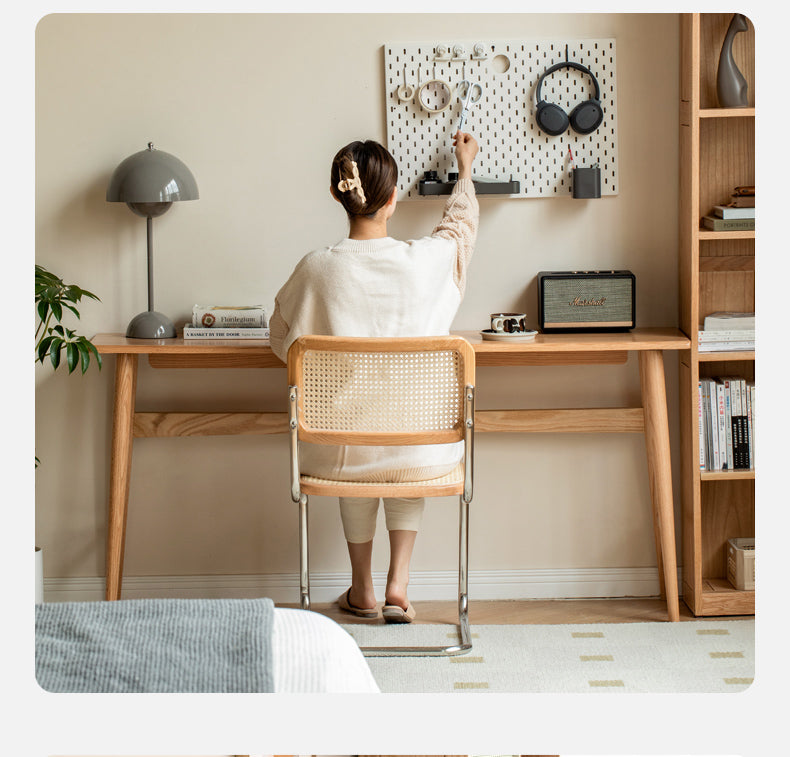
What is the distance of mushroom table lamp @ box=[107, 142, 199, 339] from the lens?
2.57 m

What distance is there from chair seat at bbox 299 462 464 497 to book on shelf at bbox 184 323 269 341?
19.0 inches

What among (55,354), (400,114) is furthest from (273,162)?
(55,354)

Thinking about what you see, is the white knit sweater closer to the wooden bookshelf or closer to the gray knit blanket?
the wooden bookshelf

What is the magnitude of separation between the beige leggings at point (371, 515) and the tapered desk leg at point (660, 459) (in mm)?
636

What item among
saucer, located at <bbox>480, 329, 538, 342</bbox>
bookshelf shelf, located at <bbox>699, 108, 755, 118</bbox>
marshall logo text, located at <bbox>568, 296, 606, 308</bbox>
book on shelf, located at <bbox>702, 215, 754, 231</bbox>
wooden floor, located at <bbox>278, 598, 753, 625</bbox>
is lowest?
wooden floor, located at <bbox>278, 598, 753, 625</bbox>

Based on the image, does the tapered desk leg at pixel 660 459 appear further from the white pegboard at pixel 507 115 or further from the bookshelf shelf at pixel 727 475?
the white pegboard at pixel 507 115

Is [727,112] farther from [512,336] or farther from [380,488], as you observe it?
[380,488]

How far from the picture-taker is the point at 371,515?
2.63 meters

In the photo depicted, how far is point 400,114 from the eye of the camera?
9.00ft

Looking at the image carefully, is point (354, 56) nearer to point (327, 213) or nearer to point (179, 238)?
point (327, 213)

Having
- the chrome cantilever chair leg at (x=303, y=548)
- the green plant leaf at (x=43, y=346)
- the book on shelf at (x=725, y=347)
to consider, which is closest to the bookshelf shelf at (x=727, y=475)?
the book on shelf at (x=725, y=347)

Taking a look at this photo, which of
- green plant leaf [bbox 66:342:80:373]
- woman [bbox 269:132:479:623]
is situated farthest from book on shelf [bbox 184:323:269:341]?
green plant leaf [bbox 66:342:80:373]

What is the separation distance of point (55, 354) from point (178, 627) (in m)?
1.31

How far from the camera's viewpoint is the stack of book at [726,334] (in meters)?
2.62
